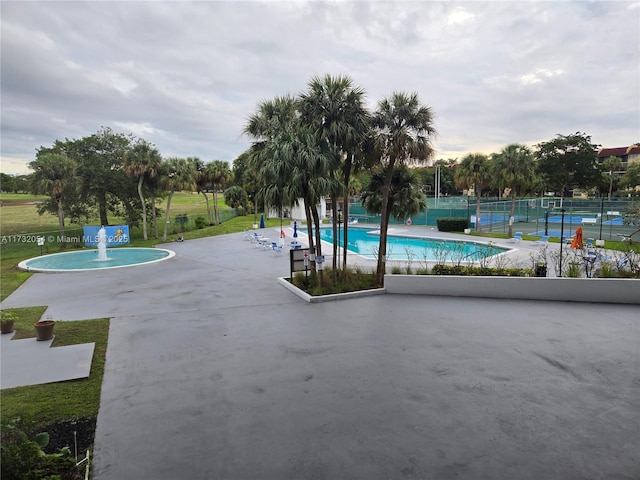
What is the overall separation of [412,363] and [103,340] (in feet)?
18.6

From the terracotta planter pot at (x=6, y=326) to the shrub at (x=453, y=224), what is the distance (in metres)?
25.4

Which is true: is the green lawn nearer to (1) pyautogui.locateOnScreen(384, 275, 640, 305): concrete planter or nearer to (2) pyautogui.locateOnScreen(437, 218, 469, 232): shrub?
(1) pyautogui.locateOnScreen(384, 275, 640, 305): concrete planter

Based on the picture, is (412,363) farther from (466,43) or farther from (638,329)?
(466,43)

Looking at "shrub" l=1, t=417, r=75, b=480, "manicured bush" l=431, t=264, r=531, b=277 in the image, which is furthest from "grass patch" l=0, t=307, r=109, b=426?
"manicured bush" l=431, t=264, r=531, b=277

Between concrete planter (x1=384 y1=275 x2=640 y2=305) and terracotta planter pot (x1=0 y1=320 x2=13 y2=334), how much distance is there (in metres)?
8.64

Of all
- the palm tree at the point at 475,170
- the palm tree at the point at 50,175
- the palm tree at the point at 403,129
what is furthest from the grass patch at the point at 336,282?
the palm tree at the point at 50,175

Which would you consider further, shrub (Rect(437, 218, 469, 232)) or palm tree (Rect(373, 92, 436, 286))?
shrub (Rect(437, 218, 469, 232))

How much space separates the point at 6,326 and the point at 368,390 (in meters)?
7.29

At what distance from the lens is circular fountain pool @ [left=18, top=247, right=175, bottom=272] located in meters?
15.2

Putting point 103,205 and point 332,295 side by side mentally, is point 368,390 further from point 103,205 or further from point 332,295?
point 103,205

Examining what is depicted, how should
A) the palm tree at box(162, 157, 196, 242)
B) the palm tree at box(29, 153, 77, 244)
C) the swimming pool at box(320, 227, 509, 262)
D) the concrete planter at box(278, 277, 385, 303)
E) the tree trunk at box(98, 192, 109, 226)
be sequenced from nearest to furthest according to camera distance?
1. the concrete planter at box(278, 277, 385, 303)
2. the swimming pool at box(320, 227, 509, 262)
3. the palm tree at box(29, 153, 77, 244)
4. the palm tree at box(162, 157, 196, 242)
5. the tree trunk at box(98, 192, 109, 226)

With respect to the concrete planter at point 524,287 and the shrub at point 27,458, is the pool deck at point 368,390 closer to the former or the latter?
the shrub at point 27,458

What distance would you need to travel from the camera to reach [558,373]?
5.38 meters

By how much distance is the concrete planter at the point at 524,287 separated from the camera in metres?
9.20
